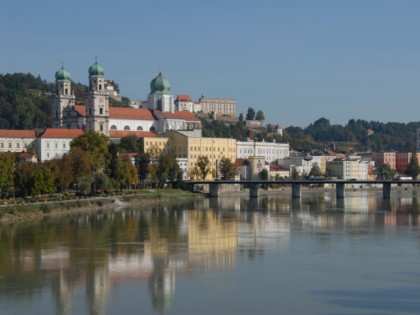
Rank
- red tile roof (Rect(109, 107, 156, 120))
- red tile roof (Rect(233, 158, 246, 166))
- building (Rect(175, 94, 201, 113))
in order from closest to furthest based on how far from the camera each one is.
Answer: red tile roof (Rect(109, 107, 156, 120)) < red tile roof (Rect(233, 158, 246, 166)) < building (Rect(175, 94, 201, 113))

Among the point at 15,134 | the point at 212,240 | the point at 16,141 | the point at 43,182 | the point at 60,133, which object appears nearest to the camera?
the point at 212,240

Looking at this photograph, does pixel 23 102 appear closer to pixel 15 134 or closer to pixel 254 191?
pixel 15 134

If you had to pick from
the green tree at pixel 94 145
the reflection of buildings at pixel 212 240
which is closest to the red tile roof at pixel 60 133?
the green tree at pixel 94 145

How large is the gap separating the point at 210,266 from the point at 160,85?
72.8 meters

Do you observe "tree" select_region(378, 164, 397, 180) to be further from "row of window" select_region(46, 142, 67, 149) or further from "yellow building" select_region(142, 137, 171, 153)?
"row of window" select_region(46, 142, 67, 149)

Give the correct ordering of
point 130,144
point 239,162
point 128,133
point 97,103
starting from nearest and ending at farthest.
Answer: point 130,144
point 97,103
point 128,133
point 239,162

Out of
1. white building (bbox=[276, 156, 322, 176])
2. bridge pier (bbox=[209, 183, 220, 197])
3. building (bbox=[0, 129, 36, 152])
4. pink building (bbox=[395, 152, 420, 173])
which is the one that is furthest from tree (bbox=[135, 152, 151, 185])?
pink building (bbox=[395, 152, 420, 173])

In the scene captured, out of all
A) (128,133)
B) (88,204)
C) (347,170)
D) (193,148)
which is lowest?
(88,204)

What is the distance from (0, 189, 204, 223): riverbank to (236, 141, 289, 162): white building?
1128 inches

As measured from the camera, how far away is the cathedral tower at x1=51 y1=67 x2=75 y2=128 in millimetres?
92938

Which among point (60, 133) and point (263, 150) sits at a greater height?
point (60, 133)

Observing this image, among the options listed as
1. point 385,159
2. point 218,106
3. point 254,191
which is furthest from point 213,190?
point 218,106

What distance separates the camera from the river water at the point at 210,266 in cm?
2456

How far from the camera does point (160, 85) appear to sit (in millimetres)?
102125
